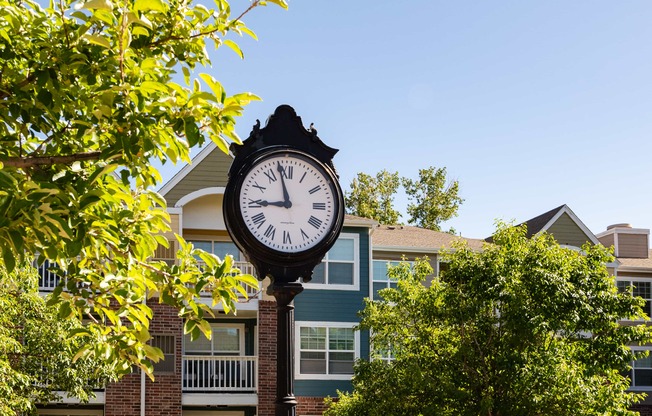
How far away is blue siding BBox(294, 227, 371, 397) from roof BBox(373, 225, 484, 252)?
7.04 feet

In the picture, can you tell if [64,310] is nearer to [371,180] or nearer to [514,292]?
[514,292]

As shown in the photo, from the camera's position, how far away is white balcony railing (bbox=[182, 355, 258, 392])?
27.5m

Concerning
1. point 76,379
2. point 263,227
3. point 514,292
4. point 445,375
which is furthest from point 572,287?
point 263,227

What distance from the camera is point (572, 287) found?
55.9 ft

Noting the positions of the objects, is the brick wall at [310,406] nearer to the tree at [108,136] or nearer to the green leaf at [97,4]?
the tree at [108,136]

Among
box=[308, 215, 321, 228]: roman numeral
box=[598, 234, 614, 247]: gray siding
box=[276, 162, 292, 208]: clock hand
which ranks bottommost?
box=[308, 215, 321, 228]: roman numeral

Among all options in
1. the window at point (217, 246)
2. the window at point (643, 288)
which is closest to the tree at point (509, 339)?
the window at point (217, 246)

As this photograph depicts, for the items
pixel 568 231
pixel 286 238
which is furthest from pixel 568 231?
pixel 286 238

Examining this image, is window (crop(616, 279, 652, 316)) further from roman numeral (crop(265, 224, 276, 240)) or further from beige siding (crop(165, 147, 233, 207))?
roman numeral (crop(265, 224, 276, 240))

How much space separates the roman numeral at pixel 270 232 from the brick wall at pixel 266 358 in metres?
21.8

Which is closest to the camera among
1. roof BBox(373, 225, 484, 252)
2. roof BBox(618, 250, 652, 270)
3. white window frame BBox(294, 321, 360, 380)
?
white window frame BBox(294, 321, 360, 380)

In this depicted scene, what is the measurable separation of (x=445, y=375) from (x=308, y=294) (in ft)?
38.8

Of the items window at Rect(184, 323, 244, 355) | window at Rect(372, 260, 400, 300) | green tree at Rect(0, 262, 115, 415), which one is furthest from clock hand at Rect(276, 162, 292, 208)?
window at Rect(372, 260, 400, 300)

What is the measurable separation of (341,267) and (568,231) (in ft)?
31.3
